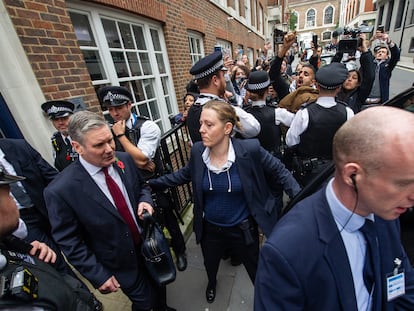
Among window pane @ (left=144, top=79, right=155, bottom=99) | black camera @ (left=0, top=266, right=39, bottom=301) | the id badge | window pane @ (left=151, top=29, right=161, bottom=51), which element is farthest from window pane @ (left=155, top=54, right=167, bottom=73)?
the id badge

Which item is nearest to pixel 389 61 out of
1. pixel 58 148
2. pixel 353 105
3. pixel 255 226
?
pixel 353 105

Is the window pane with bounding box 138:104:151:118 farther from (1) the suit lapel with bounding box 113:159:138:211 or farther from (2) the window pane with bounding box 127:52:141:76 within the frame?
(1) the suit lapel with bounding box 113:159:138:211

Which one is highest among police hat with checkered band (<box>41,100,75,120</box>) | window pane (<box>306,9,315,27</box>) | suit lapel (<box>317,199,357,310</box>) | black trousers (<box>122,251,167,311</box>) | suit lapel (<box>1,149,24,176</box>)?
window pane (<box>306,9,315,27</box>)

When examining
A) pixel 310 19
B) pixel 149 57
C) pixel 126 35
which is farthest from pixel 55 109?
pixel 310 19

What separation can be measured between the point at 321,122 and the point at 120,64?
335 cm

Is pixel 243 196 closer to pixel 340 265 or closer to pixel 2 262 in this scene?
pixel 340 265

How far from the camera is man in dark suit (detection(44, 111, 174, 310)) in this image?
1434 millimetres

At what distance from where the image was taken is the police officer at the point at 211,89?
2.21m

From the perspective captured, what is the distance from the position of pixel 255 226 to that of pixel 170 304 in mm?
1268

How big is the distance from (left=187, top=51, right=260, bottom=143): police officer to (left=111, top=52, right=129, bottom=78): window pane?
80.0 inches

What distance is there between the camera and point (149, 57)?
4.33 metres

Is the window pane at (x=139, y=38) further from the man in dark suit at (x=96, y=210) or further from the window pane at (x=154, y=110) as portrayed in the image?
the man in dark suit at (x=96, y=210)

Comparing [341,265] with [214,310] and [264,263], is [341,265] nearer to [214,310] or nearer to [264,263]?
[264,263]

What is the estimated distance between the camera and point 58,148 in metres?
2.36
